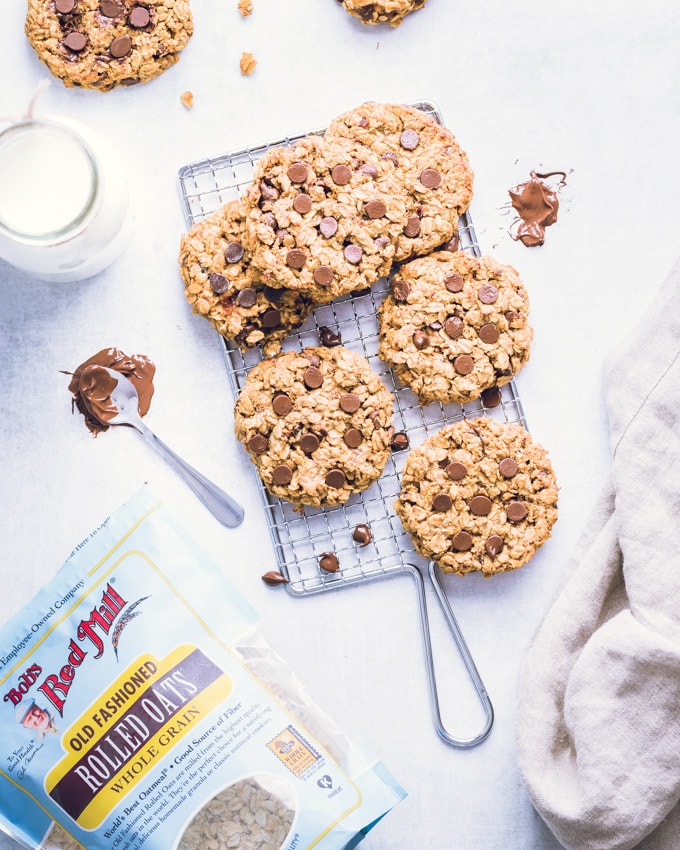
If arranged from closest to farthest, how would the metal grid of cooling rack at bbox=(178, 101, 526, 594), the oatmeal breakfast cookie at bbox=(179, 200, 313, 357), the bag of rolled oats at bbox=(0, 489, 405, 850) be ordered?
the bag of rolled oats at bbox=(0, 489, 405, 850)
the oatmeal breakfast cookie at bbox=(179, 200, 313, 357)
the metal grid of cooling rack at bbox=(178, 101, 526, 594)

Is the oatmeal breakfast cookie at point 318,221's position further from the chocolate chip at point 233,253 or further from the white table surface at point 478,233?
the white table surface at point 478,233

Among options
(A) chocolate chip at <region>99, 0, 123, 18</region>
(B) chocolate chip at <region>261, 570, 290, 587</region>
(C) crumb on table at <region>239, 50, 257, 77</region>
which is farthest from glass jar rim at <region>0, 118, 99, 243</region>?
(B) chocolate chip at <region>261, 570, 290, 587</region>

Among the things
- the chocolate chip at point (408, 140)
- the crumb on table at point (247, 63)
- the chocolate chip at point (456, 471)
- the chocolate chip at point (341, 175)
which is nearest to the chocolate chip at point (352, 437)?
the chocolate chip at point (456, 471)

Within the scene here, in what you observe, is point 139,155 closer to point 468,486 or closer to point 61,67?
point 61,67

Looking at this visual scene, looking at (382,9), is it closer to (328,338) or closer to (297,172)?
(297,172)

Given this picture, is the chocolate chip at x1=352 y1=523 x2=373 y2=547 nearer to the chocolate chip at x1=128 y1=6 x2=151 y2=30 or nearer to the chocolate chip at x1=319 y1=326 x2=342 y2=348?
the chocolate chip at x1=319 y1=326 x2=342 y2=348

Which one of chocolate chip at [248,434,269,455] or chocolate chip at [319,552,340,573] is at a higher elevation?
chocolate chip at [248,434,269,455]

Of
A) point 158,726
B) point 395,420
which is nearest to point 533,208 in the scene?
point 395,420
